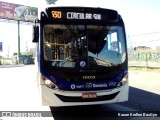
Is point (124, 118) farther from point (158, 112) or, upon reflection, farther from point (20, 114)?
point (20, 114)

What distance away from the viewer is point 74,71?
290 inches

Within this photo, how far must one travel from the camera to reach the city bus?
732cm

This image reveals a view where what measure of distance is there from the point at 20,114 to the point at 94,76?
2543 mm

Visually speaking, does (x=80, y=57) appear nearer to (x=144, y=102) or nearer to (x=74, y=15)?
(x=74, y=15)

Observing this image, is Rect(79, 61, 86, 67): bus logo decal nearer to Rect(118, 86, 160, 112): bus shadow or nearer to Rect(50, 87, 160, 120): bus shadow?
Rect(50, 87, 160, 120): bus shadow

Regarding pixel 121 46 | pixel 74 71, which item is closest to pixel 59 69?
pixel 74 71

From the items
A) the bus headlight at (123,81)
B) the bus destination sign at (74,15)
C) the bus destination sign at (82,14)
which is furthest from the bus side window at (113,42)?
the bus headlight at (123,81)

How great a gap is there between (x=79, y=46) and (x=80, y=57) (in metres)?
0.30

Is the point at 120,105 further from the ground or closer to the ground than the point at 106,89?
closer to the ground

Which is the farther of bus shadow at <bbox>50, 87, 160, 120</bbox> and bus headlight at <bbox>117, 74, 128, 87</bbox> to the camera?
bus shadow at <bbox>50, 87, 160, 120</bbox>

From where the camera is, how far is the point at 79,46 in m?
7.59

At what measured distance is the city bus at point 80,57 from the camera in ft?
24.0

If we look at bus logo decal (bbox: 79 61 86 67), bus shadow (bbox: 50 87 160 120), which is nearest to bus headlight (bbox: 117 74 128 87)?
bus shadow (bbox: 50 87 160 120)

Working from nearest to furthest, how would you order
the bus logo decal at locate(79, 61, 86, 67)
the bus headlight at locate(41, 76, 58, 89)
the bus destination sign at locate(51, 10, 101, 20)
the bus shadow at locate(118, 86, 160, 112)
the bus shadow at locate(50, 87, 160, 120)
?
the bus headlight at locate(41, 76, 58, 89) < the bus logo decal at locate(79, 61, 86, 67) < the bus destination sign at locate(51, 10, 101, 20) < the bus shadow at locate(50, 87, 160, 120) < the bus shadow at locate(118, 86, 160, 112)
